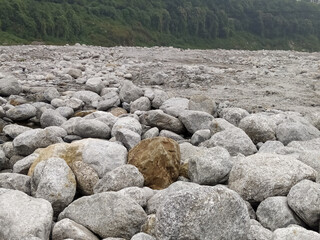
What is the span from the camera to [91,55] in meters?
19.6

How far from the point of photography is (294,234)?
14.2ft

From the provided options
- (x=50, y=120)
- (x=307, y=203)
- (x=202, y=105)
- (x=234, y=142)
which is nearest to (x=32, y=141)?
(x=50, y=120)

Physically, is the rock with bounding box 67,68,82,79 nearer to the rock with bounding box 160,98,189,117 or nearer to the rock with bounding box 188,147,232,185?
the rock with bounding box 160,98,189,117

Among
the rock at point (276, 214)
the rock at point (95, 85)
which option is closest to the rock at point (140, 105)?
the rock at point (95, 85)

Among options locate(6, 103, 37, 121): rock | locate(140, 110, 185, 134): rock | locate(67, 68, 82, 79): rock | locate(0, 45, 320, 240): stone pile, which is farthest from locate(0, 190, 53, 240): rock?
locate(67, 68, 82, 79): rock

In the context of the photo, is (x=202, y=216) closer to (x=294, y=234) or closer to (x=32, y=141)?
(x=294, y=234)

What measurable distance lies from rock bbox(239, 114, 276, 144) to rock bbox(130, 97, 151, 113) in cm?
307

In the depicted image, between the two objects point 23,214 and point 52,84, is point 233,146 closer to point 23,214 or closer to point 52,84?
point 23,214

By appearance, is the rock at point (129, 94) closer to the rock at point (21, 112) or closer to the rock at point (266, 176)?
the rock at point (21, 112)

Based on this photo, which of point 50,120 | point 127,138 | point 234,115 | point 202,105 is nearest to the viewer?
point 127,138

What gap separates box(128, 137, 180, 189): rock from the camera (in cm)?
662

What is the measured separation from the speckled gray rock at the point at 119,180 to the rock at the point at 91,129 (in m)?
2.90

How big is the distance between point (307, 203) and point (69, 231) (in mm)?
2919

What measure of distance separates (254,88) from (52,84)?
21.7 feet
